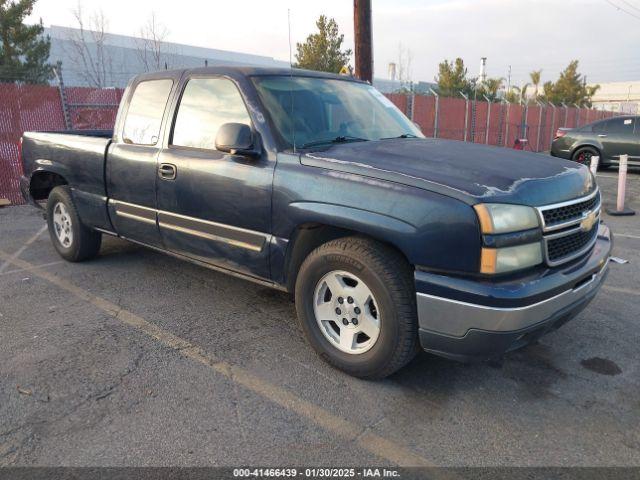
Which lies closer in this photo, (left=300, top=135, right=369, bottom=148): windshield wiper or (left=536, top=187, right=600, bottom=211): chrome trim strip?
(left=536, top=187, right=600, bottom=211): chrome trim strip

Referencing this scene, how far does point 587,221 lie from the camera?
121 inches

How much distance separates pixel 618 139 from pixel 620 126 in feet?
1.24

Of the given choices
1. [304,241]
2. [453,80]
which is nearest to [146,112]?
[304,241]

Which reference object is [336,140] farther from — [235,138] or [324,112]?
[235,138]

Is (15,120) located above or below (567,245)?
above

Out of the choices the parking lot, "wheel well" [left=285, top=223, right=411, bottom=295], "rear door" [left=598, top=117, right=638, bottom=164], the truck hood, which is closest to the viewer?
the parking lot

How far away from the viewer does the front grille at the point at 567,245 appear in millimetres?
2756

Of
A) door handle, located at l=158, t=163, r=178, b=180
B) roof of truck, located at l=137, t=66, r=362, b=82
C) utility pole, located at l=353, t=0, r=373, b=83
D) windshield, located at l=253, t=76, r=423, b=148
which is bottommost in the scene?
door handle, located at l=158, t=163, r=178, b=180

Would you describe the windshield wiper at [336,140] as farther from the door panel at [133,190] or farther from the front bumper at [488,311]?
the door panel at [133,190]

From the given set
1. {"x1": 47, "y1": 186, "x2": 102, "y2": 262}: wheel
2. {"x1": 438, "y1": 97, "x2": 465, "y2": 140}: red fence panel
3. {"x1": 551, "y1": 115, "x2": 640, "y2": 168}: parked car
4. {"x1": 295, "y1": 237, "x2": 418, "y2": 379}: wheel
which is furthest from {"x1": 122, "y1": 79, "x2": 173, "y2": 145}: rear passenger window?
{"x1": 438, "y1": 97, "x2": 465, "y2": 140}: red fence panel

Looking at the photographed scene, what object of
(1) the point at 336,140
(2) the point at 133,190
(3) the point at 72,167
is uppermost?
(1) the point at 336,140

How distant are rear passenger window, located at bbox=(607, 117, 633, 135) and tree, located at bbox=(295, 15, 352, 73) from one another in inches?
448

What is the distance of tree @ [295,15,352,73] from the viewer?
21.7 metres

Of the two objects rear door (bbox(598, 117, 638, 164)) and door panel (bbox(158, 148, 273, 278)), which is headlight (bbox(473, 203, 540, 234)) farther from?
rear door (bbox(598, 117, 638, 164))
